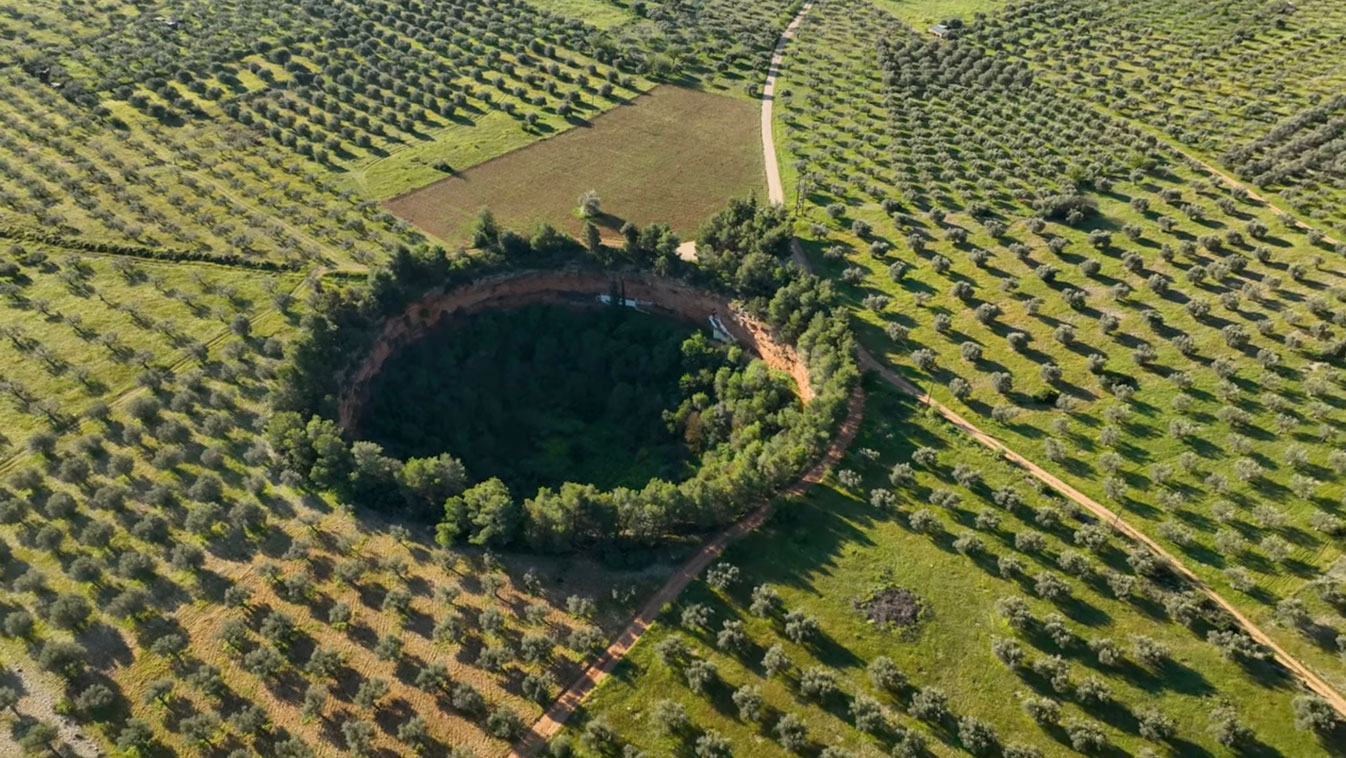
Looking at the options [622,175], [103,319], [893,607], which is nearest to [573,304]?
[622,175]

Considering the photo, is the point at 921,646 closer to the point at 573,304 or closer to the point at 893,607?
the point at 893,607

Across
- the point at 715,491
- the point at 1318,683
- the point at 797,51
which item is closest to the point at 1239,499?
the point at 1318,683

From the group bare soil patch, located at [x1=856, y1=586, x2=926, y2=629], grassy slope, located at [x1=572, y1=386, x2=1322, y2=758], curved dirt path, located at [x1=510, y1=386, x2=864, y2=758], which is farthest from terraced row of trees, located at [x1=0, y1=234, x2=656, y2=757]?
bare soil patch, located at [x1=856, y1=586, x2=926, y2=629]

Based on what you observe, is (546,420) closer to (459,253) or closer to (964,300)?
(459,253)

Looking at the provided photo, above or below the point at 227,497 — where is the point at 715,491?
above

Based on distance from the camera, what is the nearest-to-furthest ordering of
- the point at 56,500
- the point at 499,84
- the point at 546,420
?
1. the point at 56,500
2. the point at 546,420
3. the point at 499,84

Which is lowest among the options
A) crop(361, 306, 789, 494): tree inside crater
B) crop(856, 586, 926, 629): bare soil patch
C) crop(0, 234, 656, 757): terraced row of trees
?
crop(0, 234, 656, 757): terraced row of trees

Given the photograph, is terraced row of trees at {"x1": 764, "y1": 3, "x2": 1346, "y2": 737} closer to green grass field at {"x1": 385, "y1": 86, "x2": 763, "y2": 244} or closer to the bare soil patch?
green grass field at {"x1": 385, "y1": 86, "x2": 763, "y2": 244}
